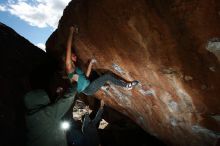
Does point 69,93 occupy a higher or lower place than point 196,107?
lower

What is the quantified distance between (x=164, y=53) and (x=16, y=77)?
15.1 ft

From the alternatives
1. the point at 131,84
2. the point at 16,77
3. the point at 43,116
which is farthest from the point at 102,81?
the point at 16,77

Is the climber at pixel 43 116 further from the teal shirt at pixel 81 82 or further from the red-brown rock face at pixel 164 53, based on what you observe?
the red-brown rock face at pixel 164 53

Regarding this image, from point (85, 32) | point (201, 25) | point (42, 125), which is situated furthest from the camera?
point (85, 32)

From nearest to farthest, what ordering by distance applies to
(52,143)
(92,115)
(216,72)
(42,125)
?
1. (216,72)
2. (42,125)
3. (52,143)
4. (92,115)

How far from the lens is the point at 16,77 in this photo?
6898mm

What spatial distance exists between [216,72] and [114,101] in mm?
3863

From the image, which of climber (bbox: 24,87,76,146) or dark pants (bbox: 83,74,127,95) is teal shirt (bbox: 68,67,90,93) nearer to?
dark pants (bbox: 83,74,127,95)

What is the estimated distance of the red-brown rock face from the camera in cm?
354

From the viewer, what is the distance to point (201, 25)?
3.41 meters

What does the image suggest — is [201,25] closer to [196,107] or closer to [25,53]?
[196,107]

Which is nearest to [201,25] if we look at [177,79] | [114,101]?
[177,79]

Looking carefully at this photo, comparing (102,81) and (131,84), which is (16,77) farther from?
(131,84)

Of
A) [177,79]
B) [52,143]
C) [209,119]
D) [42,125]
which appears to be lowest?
[52,143]
